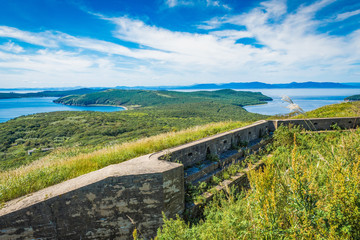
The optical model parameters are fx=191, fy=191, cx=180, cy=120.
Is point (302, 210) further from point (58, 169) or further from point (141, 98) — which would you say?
point (141, 98)

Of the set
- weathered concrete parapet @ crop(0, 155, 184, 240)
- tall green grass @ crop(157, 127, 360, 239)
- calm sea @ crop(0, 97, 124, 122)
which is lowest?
calm sea @ crop(0, 97, 124, 122)

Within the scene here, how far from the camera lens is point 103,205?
12.4 ft

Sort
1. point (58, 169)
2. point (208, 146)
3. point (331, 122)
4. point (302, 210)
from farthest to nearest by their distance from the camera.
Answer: point (331, 122)
point (208, 146)
point (58, 169)
point (302, 210)

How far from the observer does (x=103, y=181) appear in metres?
3.76

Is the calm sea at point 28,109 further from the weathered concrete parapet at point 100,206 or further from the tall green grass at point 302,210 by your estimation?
the tall green grass at point 302,210

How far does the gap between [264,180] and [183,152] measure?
3.26m

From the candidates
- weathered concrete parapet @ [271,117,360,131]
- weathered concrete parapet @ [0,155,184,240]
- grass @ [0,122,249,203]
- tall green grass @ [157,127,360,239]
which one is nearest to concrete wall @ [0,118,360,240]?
weathered concrete parapet @ [0,155,184,240]

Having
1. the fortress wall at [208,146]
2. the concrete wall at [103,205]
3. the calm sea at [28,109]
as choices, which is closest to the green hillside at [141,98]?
the calm sea at [28,109]

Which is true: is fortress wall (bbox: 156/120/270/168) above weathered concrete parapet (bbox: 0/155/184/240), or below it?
A: above

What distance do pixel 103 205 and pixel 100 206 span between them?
0.06m

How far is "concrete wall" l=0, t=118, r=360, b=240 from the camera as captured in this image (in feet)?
11.2

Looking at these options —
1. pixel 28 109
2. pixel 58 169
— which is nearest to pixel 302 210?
pixel 58 169

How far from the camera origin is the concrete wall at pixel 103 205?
3424 mm

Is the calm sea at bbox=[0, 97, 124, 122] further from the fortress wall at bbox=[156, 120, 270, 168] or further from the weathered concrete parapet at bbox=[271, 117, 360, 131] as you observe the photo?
the weathered concrete parapet at bbox=[271, 117, 360, 131]
